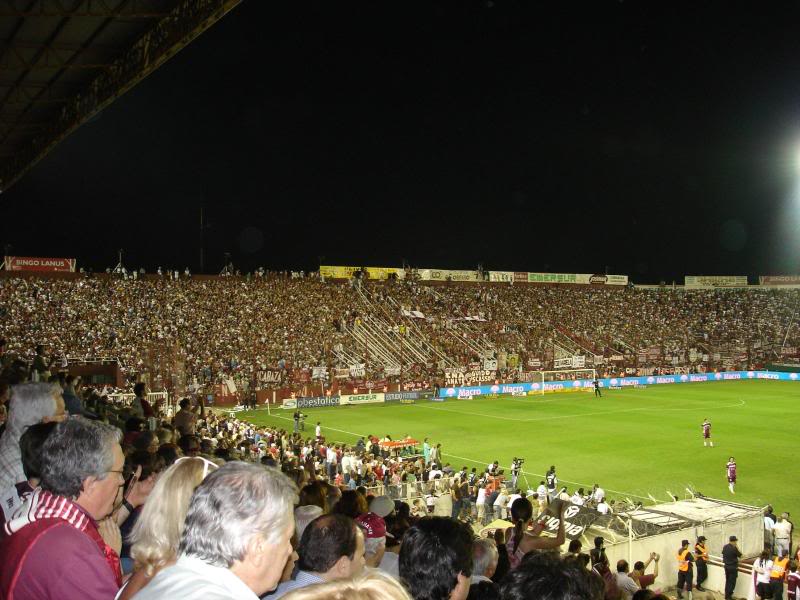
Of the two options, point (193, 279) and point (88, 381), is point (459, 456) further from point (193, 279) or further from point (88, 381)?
point (193, 279)

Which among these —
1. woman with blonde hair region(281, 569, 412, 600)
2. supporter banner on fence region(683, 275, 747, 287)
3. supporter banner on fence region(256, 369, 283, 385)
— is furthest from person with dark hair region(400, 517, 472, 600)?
supporter banner on fence region(683, 275, 747, 287)

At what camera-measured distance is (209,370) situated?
37312mm

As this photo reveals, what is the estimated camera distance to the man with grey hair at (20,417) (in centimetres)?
462

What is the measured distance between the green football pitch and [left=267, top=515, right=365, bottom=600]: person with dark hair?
746 inches

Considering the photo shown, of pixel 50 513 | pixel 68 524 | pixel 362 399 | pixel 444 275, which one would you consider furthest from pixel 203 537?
pixel 444 275

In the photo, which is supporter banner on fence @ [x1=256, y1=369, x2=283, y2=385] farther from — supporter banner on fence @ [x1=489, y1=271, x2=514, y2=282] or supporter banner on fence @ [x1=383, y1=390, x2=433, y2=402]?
supporter banner on fence @ [x1=489, y1=271, x2=514, y2=282]

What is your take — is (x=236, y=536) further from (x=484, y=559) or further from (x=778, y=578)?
(x=778, y=578)

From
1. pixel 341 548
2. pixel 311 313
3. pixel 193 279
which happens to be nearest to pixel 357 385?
pixel 311 313

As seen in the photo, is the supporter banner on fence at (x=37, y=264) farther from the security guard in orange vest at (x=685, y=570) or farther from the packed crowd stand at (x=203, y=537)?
the packed crowd stand at (x=203, y=537)

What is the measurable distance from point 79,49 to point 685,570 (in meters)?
15.6

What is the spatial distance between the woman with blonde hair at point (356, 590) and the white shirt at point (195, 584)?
0.41 meters

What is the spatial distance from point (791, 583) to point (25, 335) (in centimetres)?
3397

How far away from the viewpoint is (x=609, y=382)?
52.5m

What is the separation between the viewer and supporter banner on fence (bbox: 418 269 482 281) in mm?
64438
